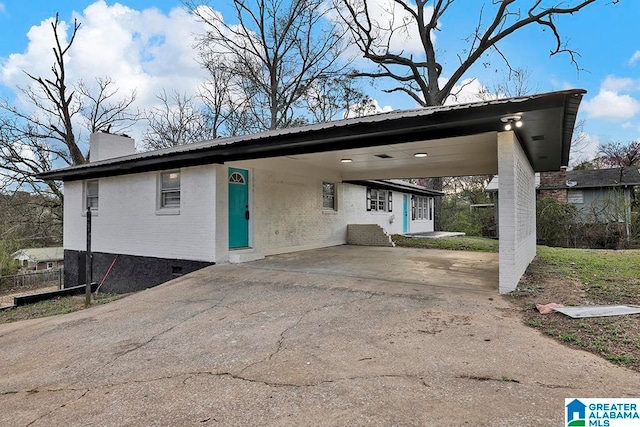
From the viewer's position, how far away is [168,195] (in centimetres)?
923

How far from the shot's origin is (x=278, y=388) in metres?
2.71

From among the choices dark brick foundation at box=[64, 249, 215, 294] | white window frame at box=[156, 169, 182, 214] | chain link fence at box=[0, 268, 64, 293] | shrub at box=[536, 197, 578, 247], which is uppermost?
white window frame at box=[156, 169, 182, 214]

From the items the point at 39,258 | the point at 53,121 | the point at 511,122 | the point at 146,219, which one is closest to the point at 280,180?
the point at 146,219

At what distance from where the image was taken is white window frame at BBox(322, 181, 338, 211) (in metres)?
12.6

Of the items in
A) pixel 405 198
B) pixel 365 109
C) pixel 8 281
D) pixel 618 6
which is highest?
pixel 618 6

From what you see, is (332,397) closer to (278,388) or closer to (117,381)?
(278,388)

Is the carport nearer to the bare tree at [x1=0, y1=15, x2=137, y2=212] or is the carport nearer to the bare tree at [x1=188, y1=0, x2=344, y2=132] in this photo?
the bare tree at [x1=188, y1=0, x2=344, y2=132]

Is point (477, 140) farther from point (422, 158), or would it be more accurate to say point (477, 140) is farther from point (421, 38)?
point (421, 38)

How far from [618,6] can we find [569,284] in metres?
16.2

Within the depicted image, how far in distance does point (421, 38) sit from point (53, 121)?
20.8m

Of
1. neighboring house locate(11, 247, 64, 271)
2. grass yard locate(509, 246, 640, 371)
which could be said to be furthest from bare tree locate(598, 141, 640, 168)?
neighboring house locate(11, 247, 64, 271)

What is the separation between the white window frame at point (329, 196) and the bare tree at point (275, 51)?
28.0ft

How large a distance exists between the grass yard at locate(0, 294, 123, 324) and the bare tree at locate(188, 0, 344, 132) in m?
14.1

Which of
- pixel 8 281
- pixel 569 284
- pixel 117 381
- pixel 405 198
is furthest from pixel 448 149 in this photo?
pixel 8 281
